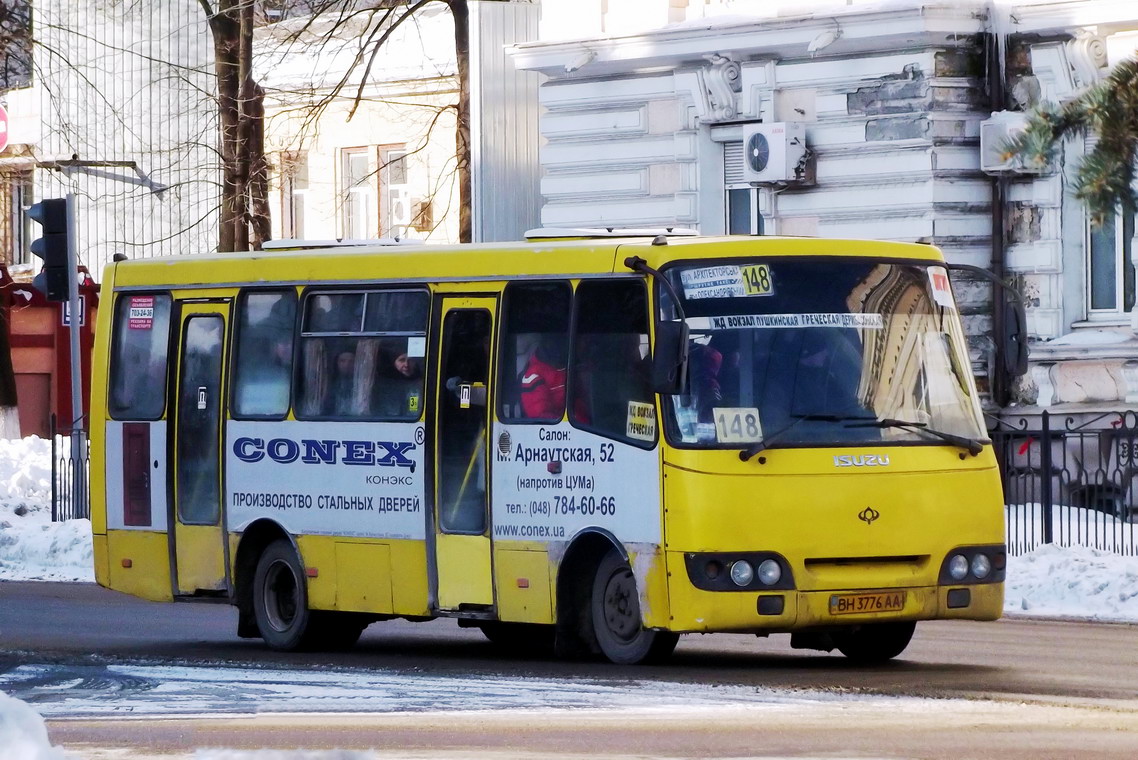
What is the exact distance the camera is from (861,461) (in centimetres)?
1285

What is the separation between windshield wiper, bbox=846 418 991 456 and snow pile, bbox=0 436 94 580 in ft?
38.5

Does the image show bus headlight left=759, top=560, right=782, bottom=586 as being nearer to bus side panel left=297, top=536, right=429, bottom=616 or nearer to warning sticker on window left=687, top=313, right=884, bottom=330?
warning sticker on window left=687, top=313, right=884, bottom=330

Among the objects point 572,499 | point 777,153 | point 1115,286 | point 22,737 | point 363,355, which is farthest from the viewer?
point 777,153

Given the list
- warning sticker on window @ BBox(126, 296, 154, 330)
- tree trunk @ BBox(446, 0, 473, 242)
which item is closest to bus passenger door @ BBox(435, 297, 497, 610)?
warning sticker on window @ BBox(126, 296, 154, 330)

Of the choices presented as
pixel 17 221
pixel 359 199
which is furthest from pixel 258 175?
pixel 17 221

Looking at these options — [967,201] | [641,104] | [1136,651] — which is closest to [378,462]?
[1136,651]

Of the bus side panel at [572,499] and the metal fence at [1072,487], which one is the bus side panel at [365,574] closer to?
the bus side panel at [572,499]

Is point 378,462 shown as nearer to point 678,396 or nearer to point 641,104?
point 678,396

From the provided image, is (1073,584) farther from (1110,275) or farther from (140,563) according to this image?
(140,563)

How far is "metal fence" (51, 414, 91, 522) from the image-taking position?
26.4 meters

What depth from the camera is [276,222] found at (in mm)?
36906

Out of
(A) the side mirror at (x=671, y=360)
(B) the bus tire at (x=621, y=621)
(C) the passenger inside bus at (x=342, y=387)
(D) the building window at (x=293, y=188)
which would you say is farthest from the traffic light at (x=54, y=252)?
(D) the building window at (x=293, y=188)

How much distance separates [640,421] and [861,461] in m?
1.16

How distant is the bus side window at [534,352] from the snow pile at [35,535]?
33.2ft
